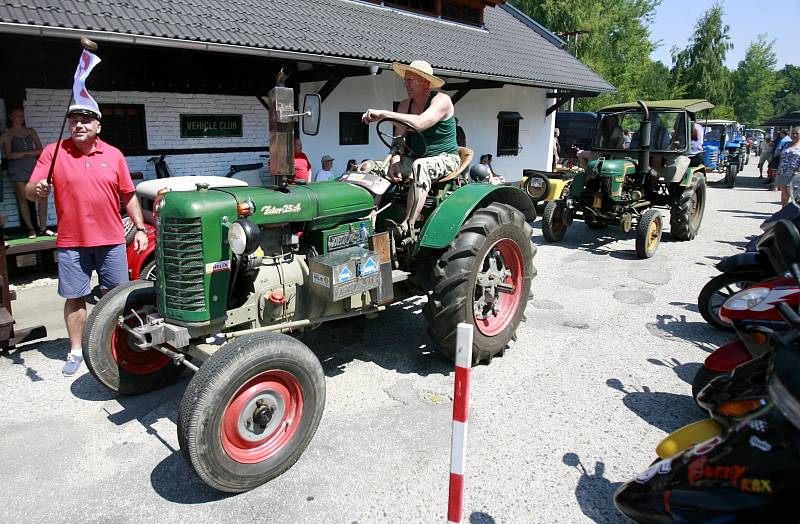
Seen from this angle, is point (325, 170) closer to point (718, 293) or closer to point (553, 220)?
point (553, 220)

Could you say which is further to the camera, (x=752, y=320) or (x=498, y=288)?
(x=498, y=288)

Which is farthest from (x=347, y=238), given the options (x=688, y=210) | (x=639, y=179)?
(x=688, y=210)

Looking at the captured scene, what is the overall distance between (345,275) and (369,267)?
0.25 metres

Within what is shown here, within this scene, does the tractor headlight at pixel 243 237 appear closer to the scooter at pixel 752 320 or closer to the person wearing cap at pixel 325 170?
the scooter at pixel 752 320

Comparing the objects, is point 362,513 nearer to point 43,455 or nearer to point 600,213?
point 43,455

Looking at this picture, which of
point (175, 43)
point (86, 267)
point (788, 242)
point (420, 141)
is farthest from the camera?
point (175, 43)

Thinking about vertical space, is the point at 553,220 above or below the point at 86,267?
below

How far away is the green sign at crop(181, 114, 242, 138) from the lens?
8258mm

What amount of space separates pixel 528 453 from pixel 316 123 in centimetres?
219

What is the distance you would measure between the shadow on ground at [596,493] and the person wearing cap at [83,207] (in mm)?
3036

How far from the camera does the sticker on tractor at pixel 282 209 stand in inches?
123

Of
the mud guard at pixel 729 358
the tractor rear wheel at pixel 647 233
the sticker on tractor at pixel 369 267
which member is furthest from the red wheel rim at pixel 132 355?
the tractor rear wheel at pixel 647 233

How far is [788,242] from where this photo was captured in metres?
2.34

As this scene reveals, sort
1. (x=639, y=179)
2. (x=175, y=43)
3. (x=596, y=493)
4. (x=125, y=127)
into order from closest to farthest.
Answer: (x=596, y=493), (x=175, y=43), (x=125, y=127), (x=639, y=179)
